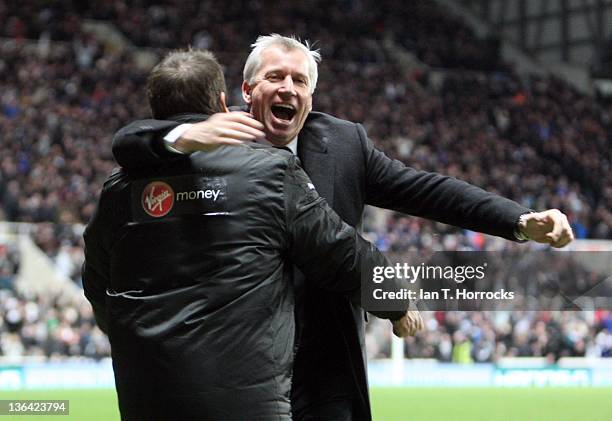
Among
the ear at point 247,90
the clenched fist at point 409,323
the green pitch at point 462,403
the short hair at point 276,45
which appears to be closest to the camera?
the clenched fist at point 409,323

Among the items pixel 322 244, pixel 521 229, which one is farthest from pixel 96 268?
pixel 521 229

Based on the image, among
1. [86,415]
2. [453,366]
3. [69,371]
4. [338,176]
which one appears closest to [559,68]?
[453,366]

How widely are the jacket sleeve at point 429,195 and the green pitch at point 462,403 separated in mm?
6744

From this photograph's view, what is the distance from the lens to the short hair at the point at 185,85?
3230 millimetres

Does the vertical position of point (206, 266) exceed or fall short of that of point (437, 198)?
it falls short

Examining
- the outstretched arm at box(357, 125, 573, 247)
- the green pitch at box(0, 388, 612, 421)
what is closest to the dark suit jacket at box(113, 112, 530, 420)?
the outstretched arm at box(357, 125, 573, 247)

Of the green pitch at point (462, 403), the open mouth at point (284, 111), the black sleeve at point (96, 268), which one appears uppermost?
the open mouth at point (284, 111)

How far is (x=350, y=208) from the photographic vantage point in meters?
3.85

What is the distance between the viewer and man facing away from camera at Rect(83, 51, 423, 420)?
307cm

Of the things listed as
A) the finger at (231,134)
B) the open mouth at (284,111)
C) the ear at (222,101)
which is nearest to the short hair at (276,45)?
the open mouth at (284,111)

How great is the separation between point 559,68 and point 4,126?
19.0 m

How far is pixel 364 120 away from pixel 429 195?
24.4 m

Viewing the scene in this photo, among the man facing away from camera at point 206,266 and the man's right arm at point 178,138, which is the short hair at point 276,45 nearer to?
the man facing away from camera at point 206,266

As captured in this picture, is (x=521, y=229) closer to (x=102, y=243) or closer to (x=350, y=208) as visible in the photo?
(x=350, y=208)
